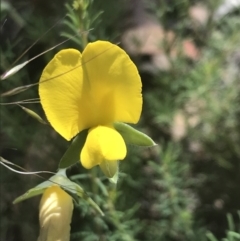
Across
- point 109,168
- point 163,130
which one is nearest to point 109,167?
point 109,168

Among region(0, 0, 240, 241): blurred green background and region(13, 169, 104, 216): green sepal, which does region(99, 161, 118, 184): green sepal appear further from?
region(0, 0, 240, 241): blurred green background

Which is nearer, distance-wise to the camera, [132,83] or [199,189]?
A: [132,83]

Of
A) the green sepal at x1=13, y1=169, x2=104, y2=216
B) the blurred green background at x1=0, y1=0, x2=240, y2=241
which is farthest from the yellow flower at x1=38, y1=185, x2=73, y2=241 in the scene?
the blurred green background at x1=0, y1=0, x2=240, y2=241

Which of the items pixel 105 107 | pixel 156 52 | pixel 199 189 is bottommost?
pixel 199 189

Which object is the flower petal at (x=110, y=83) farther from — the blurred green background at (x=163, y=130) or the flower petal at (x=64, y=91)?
the blurred green background at (x=163, y=130)

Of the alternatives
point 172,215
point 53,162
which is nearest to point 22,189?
point 53,162

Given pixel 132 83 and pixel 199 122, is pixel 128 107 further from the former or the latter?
pixel 199 122

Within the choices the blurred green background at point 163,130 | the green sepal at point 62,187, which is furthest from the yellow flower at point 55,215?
the blurred green background at point 163,130

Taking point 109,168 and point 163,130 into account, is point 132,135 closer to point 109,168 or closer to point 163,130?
point 109,168
